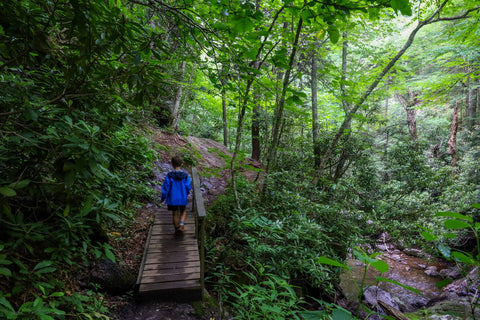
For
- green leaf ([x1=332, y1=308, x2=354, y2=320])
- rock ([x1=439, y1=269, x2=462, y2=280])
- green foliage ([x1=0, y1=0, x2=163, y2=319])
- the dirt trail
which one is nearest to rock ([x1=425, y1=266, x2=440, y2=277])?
rock ([x1=439, y1=269, x2=462, y2=280])

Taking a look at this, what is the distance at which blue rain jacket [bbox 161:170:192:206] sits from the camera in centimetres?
466

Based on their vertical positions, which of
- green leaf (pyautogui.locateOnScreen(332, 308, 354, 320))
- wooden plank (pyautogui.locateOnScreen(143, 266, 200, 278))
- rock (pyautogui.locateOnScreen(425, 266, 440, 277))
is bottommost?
rock (pyautogui.locateOnScreen(425, 266, 440, 277))

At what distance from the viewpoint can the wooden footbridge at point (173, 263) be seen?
134 inches

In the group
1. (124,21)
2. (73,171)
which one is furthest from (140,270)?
(124,21)

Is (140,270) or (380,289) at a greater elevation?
(140,270)

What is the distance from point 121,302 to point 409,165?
11.1 meters

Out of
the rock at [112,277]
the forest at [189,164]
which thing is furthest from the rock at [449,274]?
the rock at [112,277]

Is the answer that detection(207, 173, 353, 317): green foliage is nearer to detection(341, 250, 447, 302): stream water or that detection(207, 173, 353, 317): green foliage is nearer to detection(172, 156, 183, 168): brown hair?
detection(172, 156, 183, 168): brown hair

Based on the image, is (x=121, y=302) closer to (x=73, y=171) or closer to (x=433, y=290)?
(x=73, y=171)

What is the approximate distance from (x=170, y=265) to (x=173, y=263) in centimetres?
6

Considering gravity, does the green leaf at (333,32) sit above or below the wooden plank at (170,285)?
above

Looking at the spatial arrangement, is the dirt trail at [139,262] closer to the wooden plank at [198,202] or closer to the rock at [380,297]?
the wooden plank at [198,202]

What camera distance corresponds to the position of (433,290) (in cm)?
749

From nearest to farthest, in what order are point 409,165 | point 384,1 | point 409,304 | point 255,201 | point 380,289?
point 384,1 < point 255,201 < point 409,304 < point 380,289 < point 409,165
